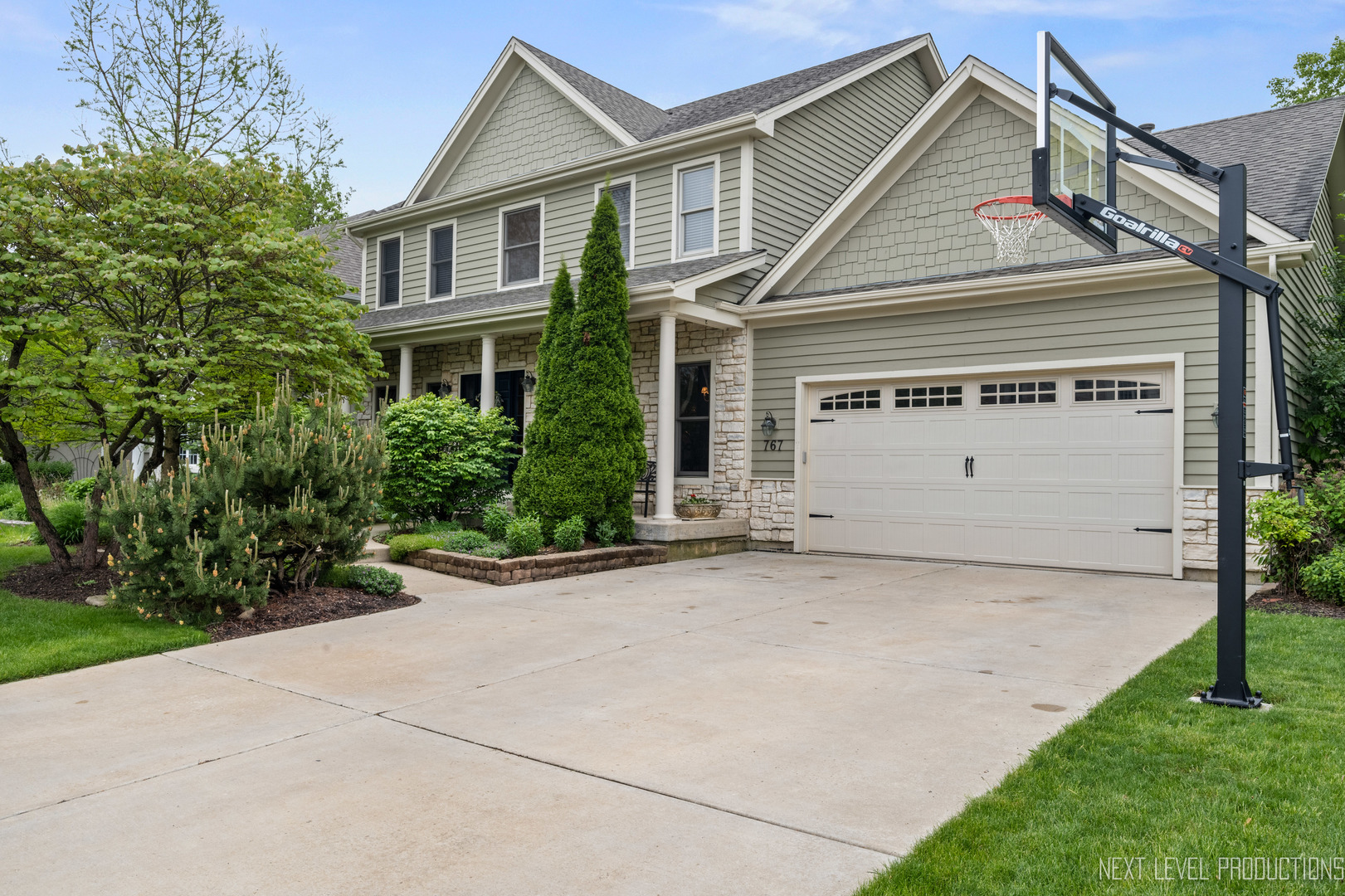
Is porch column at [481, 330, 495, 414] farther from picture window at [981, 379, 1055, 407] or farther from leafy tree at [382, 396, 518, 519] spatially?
picture window at [981, 379, 1055, 407]

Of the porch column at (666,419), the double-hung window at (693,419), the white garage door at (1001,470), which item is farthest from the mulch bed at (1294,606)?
the double-hung window at (693,419)

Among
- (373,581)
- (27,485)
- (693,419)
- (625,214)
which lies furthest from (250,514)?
(625,214)

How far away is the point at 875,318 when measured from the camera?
11.4m

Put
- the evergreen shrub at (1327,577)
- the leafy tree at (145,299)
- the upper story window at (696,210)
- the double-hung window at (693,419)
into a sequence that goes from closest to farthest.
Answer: the evergreen shrub at (1327,577) < the leafy tree at (145,299) < the double-hung window at (693,419) < the upper story window at (696,210)

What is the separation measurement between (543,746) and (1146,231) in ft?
13.2

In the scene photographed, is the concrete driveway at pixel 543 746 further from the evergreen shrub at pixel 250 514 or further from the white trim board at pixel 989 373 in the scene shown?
the white trim board at pixel 989 373

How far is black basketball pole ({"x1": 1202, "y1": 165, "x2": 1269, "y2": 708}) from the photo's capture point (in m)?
4.57

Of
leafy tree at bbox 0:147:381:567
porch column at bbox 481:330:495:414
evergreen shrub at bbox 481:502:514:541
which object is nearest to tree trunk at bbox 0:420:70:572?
leafy tree at bbox 0:147:381:567

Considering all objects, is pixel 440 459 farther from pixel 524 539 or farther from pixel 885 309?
pixel 885 309

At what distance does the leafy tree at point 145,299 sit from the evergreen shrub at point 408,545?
7.26ft

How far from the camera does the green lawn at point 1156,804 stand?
275 cm

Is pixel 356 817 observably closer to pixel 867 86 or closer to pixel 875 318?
pixel 875 318

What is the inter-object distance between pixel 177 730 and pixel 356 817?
1696mm

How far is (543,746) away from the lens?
163 inches
